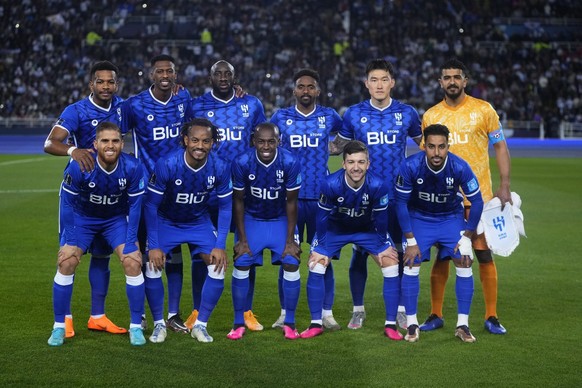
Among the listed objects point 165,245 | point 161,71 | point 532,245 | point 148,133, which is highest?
point 161,71

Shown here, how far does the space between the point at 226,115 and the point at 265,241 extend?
1296 mm

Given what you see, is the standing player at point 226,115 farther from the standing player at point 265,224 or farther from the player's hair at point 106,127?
the player's hair at point 106,127

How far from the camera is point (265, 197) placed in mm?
7500

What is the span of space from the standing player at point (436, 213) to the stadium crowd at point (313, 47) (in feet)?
90.4

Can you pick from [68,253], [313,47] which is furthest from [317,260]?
[313,47]

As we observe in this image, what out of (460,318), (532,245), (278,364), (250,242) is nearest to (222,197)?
(250,242)

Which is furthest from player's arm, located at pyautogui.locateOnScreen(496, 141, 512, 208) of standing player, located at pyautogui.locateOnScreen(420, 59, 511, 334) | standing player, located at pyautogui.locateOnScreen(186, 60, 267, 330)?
standing player, located at pyautogui.locateOnScreen(186, 60, 267, 330)

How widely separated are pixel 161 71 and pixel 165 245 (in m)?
1.51

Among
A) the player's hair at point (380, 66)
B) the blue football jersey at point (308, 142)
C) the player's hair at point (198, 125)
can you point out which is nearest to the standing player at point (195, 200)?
the player's hair at point (198, 125)

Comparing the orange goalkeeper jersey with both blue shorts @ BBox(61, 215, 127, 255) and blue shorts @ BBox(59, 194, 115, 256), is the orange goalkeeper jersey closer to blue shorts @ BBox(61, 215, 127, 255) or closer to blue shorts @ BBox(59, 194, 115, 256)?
blue shorts @ BBox(61, 215, 127, 255)

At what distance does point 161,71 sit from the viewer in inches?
302

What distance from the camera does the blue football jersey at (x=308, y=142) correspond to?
7.95m

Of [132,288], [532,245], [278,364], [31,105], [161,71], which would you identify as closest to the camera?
[278,364]

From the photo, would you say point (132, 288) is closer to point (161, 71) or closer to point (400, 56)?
point (161, 71)
